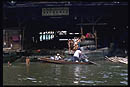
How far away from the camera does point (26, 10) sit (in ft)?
96.7

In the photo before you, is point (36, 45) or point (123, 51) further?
point (36, 45)

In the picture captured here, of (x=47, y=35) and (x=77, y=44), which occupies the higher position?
(x=47, y=35)

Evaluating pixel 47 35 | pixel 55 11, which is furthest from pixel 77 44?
pixel 47 35

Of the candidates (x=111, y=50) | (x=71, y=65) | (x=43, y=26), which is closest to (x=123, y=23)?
(x=111, y=50)

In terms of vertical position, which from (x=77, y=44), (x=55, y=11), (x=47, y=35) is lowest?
(x=77, y=44)

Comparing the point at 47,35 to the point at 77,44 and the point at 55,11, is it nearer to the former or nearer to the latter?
the point at 55,11

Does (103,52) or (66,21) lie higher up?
(66,21)

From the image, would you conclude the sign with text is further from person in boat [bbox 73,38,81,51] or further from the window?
the window

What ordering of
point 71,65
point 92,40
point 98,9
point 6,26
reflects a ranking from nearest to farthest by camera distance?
1. point 71,65
2. point 98,9
3. point 6,26
4. point 92,40

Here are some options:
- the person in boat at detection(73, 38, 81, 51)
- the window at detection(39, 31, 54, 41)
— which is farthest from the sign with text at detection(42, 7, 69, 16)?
the window at detection(39, 31, 54, 41)

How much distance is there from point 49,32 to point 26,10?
49.1 feet

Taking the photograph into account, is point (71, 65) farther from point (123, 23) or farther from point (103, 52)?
point (123, 23)

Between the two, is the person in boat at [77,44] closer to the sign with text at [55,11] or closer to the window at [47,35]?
the sign with text at [55,11]

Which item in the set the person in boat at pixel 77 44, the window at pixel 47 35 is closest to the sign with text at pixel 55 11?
the person in boat at pixel 77 44
